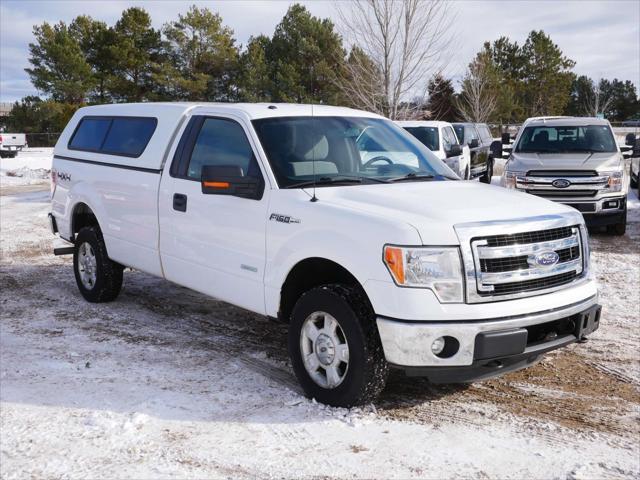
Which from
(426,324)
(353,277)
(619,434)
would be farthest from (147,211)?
(619,434)

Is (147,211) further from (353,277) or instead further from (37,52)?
(37,52)

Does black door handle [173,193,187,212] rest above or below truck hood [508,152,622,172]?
below

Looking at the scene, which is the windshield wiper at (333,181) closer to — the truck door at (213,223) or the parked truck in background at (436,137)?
the truck door at (213,223)

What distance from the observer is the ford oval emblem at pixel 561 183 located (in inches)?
424

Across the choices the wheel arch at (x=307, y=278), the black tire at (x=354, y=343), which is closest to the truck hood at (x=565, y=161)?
the wheel arch at (x=307, y=278)

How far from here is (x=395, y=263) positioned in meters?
3.90

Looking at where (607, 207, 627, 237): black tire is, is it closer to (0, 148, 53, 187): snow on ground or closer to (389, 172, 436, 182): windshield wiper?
(389, 172, 436, 182): windshield wiper

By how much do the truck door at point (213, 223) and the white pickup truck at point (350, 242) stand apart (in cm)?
1

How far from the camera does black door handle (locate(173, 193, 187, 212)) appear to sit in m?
5.43

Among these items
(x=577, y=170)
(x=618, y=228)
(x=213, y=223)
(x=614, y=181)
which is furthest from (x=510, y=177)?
(x=213, y=223)

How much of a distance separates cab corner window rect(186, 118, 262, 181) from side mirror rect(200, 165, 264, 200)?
9cm

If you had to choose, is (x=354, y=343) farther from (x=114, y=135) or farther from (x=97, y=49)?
(x=97, y=49)

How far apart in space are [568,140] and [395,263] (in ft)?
29.6

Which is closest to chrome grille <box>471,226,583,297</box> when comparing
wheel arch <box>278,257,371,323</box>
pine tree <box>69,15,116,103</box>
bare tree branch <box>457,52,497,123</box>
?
wheel arch <box>278,257,371,323</box>
